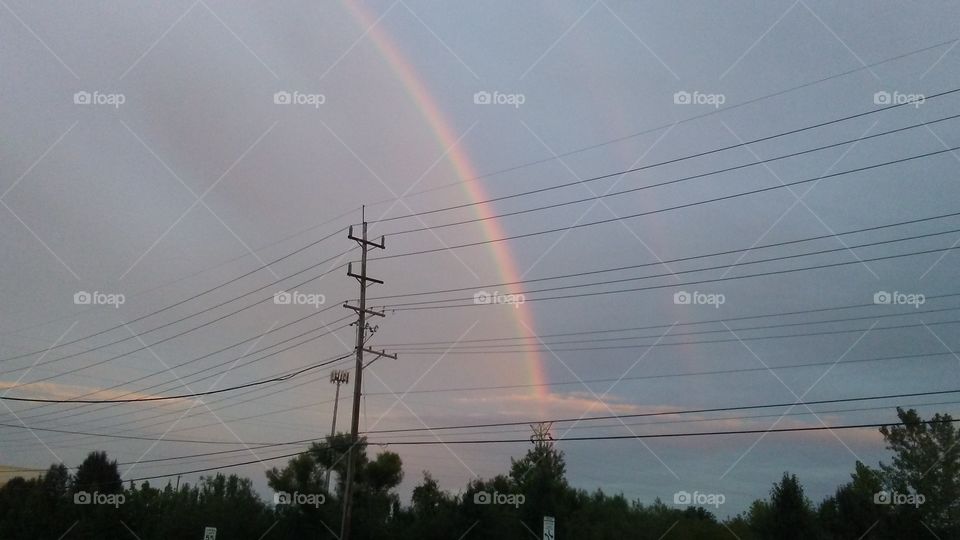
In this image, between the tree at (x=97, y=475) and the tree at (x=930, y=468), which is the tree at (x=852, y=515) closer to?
the tree at (x=930, y=468)

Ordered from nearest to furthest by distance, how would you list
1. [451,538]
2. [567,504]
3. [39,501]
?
[451,538]
[567,504]
[39,501]

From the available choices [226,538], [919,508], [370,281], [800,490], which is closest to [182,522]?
[226,538]

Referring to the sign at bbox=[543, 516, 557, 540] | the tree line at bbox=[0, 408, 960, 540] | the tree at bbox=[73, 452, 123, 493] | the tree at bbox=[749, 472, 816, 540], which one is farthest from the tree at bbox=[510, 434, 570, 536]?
the tree at bbox=[73, 452, 123, 493]

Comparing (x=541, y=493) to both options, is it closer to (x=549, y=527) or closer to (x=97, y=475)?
(x=549, y=527)

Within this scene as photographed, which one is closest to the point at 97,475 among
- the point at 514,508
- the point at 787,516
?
the point at 514,508

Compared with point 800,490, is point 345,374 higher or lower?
higher

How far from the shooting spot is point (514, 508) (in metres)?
42.2

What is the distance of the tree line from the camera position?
33.3 meters

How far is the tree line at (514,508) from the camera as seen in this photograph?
109ft

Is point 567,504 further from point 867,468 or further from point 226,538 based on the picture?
point 226,538

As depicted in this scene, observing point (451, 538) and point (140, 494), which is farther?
point (140, 494)

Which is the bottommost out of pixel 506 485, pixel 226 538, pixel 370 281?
pixel 226 538

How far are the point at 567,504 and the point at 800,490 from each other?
→ 583 inches

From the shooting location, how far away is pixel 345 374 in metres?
61.9
